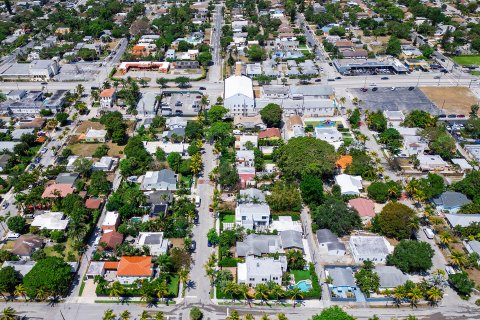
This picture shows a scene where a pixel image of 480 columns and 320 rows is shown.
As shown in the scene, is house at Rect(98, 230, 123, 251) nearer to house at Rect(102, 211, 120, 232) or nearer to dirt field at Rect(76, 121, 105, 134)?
house at Rect(102, 211, 120, 232)

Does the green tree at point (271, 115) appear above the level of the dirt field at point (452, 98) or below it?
above

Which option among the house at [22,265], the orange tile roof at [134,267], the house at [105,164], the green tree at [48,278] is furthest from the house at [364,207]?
the house at [22,265]

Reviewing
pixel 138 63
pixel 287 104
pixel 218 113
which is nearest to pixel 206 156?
pixel 218 113

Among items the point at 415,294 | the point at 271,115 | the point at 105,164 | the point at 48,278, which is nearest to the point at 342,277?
the point at 415,294

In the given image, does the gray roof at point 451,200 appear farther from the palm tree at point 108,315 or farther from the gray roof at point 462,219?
the palm tree at point 108,315

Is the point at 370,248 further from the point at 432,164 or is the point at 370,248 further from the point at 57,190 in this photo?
the point at 57,190

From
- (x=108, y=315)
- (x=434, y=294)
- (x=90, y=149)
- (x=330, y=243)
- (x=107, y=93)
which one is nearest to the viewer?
(x=108, y=315)

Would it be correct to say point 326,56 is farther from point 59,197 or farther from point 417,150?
point 59,197
